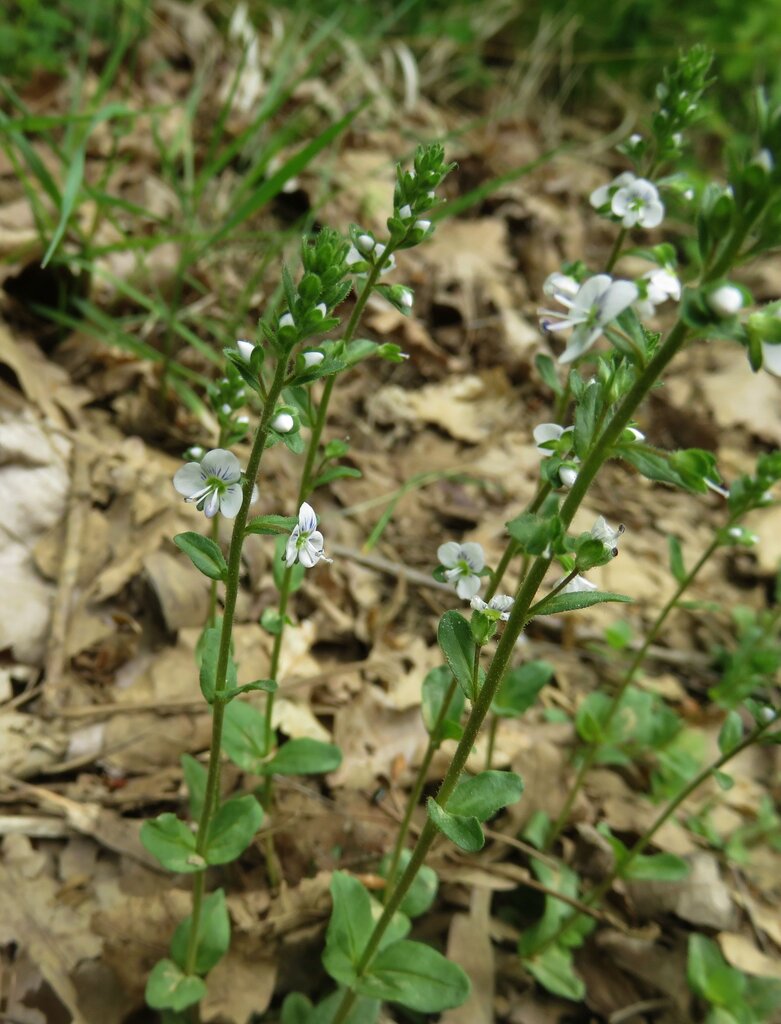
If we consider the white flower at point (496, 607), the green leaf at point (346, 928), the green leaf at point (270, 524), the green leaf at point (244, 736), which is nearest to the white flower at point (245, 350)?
the green leaf at point (270, 524)

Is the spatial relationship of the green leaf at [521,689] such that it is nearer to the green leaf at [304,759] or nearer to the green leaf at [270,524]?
the green leaf at [304,759]

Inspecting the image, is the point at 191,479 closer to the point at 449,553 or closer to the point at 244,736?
the point at 449,553

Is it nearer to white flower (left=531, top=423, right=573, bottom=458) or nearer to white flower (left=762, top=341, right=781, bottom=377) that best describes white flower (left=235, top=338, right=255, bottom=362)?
white flower (left=531, top=423, right=573, bottom=458)

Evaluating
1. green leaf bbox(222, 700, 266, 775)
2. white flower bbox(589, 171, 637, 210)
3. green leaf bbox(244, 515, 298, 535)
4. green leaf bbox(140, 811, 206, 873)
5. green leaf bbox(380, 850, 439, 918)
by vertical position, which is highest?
white flower bbox(589, 171, 637, 210)

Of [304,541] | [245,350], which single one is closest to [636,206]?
[245,350]

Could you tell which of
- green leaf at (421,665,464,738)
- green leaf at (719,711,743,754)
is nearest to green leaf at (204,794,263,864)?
green leaf at (421,665,464,738)

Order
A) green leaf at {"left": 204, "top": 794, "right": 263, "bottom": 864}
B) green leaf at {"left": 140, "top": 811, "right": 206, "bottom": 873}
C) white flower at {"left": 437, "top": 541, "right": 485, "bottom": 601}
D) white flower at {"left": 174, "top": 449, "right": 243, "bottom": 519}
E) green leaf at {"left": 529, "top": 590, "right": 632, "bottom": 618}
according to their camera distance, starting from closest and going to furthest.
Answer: green leaf at {"left": 529, "top": 590, "right": 632, "bottom": 618} → white flower at {"left": 174, "top": 449, "right": 243, "bottom": 519} → green leaf at {"left": 140, "top": 811, "right": 206, "bottom": 873} → green leaf at {"left": 204, "top": 794, "right": 263, "bottom": 864} → white flower at {"left": 437, "top": 541, "right": 485, "bottom": 601}
